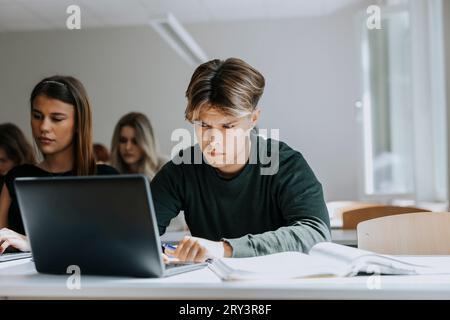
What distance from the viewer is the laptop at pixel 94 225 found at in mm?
1062

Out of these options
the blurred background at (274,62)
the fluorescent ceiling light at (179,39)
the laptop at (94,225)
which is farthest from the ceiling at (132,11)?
the laptop at (94,225)

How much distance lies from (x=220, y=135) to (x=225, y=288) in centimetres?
70

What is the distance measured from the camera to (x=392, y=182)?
16.3 feet

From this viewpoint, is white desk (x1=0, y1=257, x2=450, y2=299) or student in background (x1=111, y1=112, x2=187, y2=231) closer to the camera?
white desk (x1=0, y1=257, x2=450, y2=299)

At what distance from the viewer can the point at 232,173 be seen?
1770 millimetres

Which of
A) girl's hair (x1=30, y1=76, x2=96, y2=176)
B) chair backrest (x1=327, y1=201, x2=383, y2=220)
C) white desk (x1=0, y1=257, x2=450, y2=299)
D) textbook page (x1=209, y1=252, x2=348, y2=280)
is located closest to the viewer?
white desk (x1=0, y1=257, x2=450, y2=299)

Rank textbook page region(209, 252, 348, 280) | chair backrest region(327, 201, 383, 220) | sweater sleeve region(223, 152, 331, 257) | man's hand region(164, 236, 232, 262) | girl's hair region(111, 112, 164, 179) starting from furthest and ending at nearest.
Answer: girl's hair region(111, 112, 164, 179) → chair backrest region(327, 201, 383, 220) → sweater sleeve region(223, 152, 331, 257) → man's hand region(164, 236, 232, 262) → textbook page region(209, 252, 348, 280)

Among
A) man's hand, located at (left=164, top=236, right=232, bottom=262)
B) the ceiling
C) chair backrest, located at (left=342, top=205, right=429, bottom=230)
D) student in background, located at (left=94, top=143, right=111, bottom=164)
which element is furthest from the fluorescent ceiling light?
man's hand, located at (left=164, top=236, right=232, bottom=262)

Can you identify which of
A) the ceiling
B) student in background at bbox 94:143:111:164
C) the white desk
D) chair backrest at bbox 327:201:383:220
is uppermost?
the ceiling

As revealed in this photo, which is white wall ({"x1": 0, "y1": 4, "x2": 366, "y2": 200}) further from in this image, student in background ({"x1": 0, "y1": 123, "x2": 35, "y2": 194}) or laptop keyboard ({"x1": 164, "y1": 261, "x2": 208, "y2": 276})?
laptop keyboard ({"x1": 164, "y1": 261, "x2": 208, "y2": 276})

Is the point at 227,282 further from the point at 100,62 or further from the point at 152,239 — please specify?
the point at 100,62

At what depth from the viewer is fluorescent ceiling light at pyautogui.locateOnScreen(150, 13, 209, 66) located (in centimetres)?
358

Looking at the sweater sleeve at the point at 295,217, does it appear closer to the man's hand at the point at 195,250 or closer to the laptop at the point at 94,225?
the man's hand at the point at 195,250

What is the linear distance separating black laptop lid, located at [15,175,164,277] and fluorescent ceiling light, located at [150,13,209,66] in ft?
8.18
